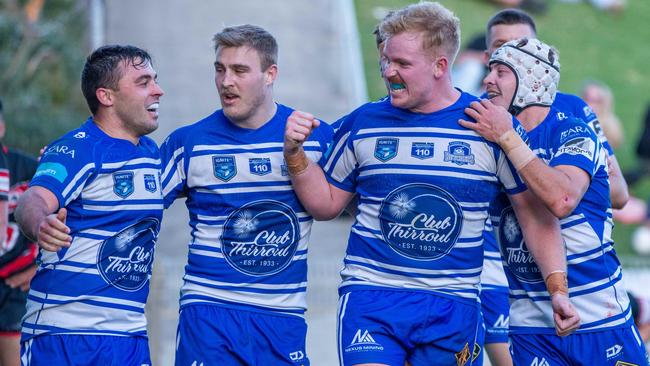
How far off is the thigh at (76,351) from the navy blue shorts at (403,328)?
112 cm

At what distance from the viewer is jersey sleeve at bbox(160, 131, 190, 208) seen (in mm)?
5801

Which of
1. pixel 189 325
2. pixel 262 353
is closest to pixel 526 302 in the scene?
pixel 262 353

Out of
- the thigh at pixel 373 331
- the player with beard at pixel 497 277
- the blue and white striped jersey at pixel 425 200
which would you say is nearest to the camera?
the thigh at pixel 373 331

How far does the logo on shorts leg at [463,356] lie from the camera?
5.37 meters

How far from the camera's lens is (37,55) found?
15680 mm

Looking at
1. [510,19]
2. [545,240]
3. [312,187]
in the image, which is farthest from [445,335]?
[510,19]

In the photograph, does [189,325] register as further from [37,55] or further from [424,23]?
[37,55]

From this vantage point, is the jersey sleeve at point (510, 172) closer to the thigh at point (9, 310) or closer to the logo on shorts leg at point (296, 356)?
the logo on shorts leg at point (296, 356)

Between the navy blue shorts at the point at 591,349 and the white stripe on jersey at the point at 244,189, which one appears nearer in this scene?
the navy blue shorts at the point at 591,349

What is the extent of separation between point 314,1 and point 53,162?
16.1 metres

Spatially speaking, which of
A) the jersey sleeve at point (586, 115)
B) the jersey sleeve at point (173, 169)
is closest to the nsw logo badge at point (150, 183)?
the jersey sleeve at point (173, 169)

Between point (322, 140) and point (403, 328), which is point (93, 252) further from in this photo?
point (403, 328)

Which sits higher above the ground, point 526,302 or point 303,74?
point 303,74

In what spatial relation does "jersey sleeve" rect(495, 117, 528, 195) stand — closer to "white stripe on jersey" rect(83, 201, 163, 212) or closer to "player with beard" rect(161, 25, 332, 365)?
"player with beard" rect(161, 25, 332, 365)
